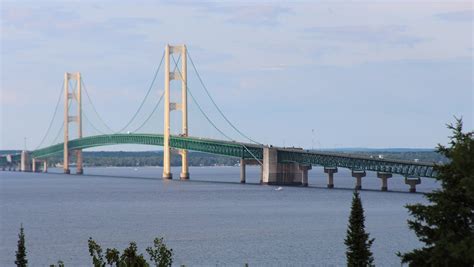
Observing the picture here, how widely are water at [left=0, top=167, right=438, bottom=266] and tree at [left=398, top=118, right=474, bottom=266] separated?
74.7ft

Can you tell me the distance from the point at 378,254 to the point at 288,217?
2516 centimetres

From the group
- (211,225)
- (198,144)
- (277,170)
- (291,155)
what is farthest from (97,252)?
(198,144)

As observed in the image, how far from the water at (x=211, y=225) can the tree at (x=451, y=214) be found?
22764mm

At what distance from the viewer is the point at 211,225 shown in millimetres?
66125

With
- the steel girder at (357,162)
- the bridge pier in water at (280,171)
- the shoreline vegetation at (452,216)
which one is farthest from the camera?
the bridge pier in water at (280,171)

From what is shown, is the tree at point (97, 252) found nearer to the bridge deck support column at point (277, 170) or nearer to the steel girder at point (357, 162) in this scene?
the steel girder at point (357, 162)

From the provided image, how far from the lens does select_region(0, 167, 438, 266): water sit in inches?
1921

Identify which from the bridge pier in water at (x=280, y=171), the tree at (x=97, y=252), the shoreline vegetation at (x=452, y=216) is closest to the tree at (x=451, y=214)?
the shoreline vegetation at (x=452, y=216)

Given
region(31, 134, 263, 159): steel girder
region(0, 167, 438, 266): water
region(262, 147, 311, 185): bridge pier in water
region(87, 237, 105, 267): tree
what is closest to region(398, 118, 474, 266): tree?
region(87, 237, 105, 267): tree

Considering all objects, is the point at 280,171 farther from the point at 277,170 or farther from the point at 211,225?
the point at 211,225

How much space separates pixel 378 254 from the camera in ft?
159

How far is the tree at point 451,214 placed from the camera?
68.1 ft

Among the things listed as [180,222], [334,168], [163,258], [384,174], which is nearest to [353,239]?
[163,258]

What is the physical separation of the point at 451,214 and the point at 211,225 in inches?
1780
